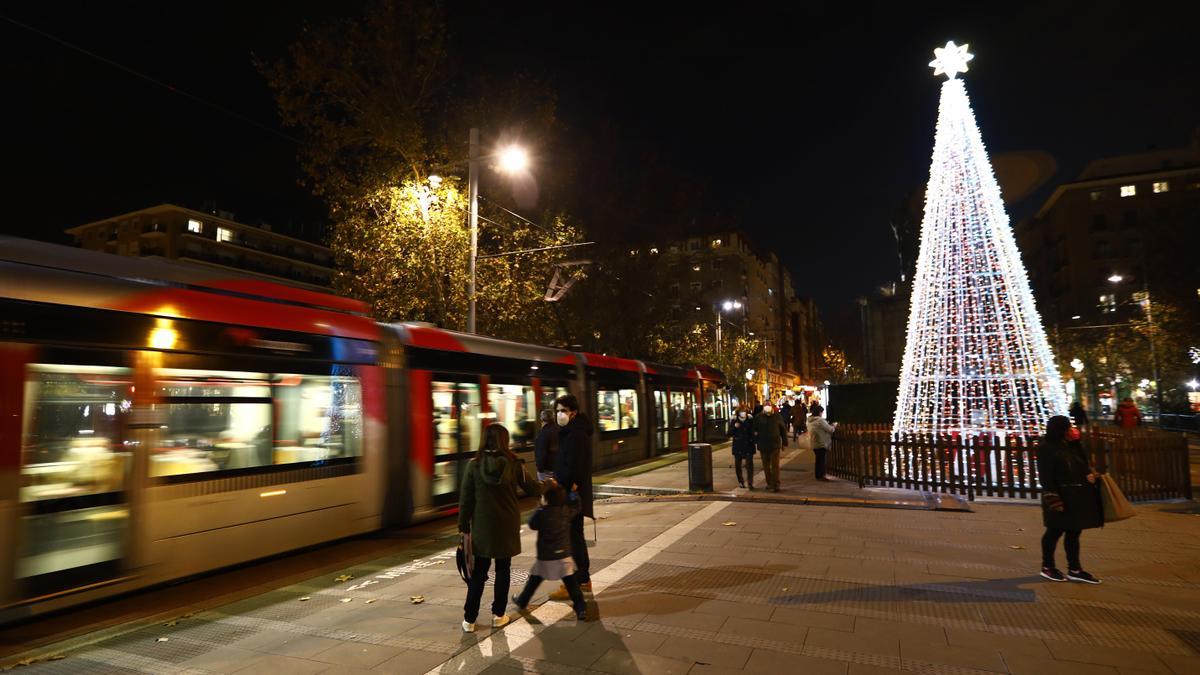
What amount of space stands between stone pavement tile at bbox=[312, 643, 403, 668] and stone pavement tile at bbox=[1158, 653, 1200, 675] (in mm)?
5310

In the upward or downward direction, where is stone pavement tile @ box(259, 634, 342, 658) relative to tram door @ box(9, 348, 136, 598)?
downward

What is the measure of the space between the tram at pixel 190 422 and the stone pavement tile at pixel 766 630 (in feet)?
16.5

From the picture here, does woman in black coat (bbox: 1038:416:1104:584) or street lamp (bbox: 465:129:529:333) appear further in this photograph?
street lamp (bbox: 465:129:529:333)

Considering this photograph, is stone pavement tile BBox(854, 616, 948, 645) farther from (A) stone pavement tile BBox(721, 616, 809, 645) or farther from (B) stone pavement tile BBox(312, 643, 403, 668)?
(B) stone pavement tile BBox(312, 643, 403, 668)

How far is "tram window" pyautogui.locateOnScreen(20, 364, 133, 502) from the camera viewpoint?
5.49m

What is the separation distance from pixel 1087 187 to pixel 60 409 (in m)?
78.1

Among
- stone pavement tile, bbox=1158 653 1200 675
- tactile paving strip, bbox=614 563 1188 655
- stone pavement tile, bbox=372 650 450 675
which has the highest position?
stone pavement tile, bbox=372 650 450 675

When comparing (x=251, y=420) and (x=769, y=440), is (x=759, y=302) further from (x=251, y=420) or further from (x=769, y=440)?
(x=251, y=420)

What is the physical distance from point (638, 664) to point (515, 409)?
7703 millimetres

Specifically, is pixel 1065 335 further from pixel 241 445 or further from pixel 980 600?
pixel 241 445

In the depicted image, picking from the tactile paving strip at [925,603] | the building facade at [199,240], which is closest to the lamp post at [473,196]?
the tactile paving strip at [925,603]

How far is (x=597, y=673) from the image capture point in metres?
4.48

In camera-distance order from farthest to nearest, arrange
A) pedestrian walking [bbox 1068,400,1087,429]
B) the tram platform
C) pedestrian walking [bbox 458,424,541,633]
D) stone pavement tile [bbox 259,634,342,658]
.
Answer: pedestrian walking [bbox 1068,400,1087,429] < pedestrian walking [bbox 458,424,541,633] < stone pavement tile [bbox 259,634,342,658] < the tram platform

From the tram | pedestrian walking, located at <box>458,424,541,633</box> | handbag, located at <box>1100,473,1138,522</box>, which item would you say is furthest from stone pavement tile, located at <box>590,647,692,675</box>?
handbag, located at <box>1100,473,1138,522</box>
